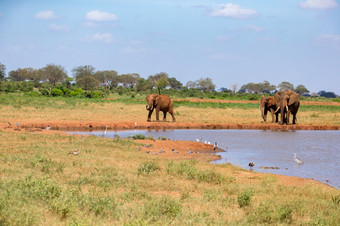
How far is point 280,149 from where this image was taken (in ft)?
69.0

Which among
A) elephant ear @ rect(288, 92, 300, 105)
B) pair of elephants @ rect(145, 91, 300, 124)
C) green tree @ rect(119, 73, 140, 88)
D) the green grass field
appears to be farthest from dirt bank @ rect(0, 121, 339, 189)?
green tree @ rect(119, 73, 140, 88)

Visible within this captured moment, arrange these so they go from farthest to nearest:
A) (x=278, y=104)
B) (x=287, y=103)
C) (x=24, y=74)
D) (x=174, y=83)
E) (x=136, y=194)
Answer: (x=24, y=74) < (x=174, y=83) < (x=278, y=104) < (x=287, y=103) < (x=136, y=194)

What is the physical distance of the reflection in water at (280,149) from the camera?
16.0 meters

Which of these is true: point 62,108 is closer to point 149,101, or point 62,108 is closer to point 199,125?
point 149,101

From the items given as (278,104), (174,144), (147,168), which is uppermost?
(278,104)

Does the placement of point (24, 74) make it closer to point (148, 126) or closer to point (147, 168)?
point (148, 126)

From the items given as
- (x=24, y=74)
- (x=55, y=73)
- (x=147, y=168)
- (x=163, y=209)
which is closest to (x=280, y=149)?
(x=147, y=168)

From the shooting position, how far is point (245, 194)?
31.3 ft

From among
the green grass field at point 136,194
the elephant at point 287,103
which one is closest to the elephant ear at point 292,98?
the elephant at point 287,103

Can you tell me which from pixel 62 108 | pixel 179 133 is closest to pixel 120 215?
pixel 179 133

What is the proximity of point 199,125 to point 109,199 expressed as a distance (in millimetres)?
21478

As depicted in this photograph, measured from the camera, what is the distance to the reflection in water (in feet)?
52.5

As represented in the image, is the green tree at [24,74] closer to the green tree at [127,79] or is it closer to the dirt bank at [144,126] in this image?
the green tree at [127,79]

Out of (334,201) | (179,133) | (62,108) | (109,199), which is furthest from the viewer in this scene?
(62,108)
